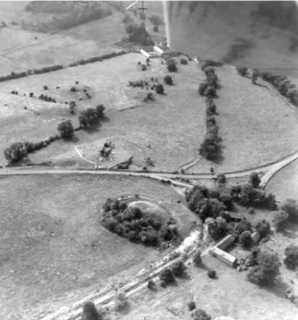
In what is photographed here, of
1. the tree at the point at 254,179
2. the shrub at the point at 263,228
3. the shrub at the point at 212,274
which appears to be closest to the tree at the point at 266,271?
the shrub at the point at 212,274

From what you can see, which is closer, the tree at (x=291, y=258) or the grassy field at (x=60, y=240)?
the grassy field at (x=60, y=240)

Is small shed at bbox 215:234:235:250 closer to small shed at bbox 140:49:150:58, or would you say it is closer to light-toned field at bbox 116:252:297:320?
light-toned field at bbox 116:252:297:320

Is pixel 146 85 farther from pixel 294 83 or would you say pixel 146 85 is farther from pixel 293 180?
pixel 293 180

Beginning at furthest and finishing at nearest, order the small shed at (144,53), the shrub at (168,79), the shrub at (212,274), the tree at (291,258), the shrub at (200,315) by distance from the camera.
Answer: the small shed at (144,53), the shrub at (168,79), the tree at (291,258), the shrub at (212,274), the shrub at (200,315)

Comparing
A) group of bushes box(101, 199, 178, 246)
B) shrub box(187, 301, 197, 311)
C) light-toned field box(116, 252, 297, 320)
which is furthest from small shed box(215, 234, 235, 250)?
shrub box(187, 301, 197, 311)

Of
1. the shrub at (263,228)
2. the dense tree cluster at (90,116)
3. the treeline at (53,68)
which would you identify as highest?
the shrub at (263,228)

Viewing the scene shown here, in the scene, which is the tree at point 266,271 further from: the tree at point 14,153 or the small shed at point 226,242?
the tree at point 14,153

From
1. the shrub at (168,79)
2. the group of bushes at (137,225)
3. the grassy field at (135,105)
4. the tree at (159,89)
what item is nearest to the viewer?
the group of bushes at (137,225)

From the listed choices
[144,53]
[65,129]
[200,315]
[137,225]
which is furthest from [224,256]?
[144,53]
